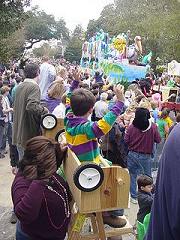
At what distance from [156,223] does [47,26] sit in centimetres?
7472

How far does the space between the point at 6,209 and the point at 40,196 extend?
266 centimetres

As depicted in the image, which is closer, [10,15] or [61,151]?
[61,151]

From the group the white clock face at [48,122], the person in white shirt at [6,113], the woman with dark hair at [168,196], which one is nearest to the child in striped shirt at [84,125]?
the white clock face at [48,122]

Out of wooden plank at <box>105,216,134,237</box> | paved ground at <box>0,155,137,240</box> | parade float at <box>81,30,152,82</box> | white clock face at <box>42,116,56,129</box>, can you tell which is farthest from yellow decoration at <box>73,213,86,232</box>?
parade float at <box>81,30,152,82</box>

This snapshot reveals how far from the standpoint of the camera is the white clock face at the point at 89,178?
106 inches

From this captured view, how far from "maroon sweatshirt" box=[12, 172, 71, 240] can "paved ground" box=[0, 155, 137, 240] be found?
68.9 inches

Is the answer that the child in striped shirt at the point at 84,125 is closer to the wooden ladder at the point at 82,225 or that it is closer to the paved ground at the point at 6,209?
the wooden ladder at the point at 82,225

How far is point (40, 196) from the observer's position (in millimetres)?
2369

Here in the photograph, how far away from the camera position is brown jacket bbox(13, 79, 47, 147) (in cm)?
423

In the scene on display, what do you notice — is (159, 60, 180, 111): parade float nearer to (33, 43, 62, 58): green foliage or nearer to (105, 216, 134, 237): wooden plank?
(105, 216, 134, 237): wooden plank

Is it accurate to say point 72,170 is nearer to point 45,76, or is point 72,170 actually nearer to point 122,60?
point 45,76

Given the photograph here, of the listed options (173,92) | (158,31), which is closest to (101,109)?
(173,92)

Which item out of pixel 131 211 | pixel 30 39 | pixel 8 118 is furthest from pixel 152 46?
pixel 30 39

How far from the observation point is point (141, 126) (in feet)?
18.1
